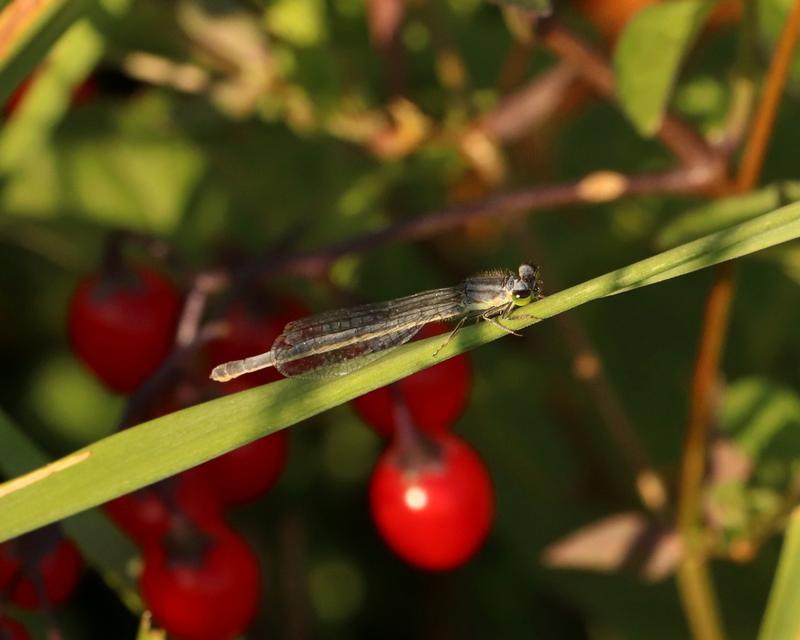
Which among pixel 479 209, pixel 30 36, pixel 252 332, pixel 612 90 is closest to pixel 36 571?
pixel 252 332

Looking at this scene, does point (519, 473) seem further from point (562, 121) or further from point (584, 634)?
point (562, 121)

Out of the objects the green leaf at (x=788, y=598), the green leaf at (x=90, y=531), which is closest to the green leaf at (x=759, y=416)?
the green leaf at (x=788, y=598)

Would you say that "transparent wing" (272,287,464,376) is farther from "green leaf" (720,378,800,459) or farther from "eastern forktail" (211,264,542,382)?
"green leaf" (720,378,800,459)

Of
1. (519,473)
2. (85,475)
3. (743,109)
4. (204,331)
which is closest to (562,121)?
(519,473)

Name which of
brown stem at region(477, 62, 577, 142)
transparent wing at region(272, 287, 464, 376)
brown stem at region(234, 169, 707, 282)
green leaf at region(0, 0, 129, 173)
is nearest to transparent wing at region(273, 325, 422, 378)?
transparent wing at region(272, 287, 464, 376)

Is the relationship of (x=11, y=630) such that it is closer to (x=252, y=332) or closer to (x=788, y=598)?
(x=252, y=332)

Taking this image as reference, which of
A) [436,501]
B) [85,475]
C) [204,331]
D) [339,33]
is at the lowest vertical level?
[85,475]

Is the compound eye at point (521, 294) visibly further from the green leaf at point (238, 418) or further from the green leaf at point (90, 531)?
the green leaf at point (90, 531)
